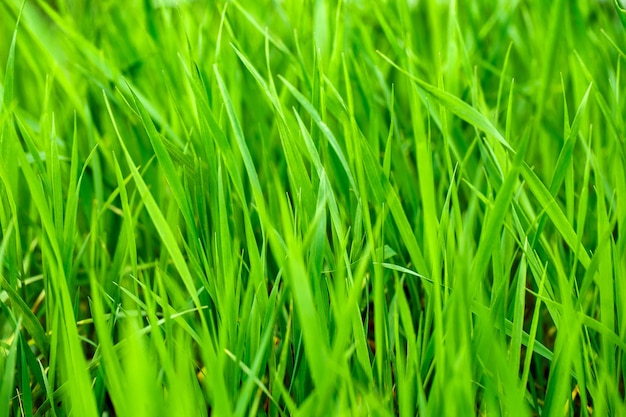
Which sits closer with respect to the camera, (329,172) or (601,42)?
(329,172)

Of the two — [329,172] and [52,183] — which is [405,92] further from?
[52,183]

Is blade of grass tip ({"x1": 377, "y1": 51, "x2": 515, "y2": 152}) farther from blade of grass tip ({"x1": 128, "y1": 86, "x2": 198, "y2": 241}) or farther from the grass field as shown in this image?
blade of grass tip ({"x1": 128, "y1": 86, "x2": 198, "y2": 241})

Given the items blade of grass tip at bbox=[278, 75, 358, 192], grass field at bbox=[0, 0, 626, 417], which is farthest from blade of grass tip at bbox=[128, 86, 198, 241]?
blade of grass tip at bbox=[278, 75, 358, 192]

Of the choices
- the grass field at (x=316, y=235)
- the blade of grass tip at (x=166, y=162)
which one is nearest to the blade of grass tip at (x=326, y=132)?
the grass field at (x=316, y=235)

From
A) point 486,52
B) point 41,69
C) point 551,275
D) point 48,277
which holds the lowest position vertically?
point 551,275

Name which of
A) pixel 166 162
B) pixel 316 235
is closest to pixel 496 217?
pixel 316 235

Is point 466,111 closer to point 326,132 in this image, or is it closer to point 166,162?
point 326,132

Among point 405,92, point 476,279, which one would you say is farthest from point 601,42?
point 476,279

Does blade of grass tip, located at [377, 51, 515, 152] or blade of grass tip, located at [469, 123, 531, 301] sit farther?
blade of grass tip, located at [377, 51, 515, 152]
